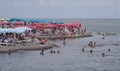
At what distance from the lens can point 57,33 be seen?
9619cm

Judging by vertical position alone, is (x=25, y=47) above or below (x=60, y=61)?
above

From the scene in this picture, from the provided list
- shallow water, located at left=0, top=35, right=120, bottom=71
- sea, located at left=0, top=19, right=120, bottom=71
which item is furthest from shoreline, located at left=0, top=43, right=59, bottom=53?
shallow water, located at left=0, top=35, right=120, bottom=71

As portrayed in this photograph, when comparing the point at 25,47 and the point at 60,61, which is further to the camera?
the point at 25,47

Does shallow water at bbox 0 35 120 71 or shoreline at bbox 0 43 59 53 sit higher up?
shoreline at bbox 0 43 59 53

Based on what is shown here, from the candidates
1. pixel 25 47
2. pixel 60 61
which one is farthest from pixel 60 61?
pixel 25 47

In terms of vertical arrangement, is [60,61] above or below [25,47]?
below

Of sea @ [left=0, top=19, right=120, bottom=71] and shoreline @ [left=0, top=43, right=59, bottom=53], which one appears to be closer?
sea @ [left=0, top=19, right=120, bottom=71]

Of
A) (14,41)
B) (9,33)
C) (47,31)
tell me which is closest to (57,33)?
(47,31)

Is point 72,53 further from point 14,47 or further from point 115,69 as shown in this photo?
point 115,69

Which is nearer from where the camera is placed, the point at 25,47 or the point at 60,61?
the point at 60,61

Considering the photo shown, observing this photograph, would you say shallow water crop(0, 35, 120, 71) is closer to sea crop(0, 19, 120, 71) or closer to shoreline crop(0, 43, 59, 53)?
sea crop(0, 19, 120, 71)

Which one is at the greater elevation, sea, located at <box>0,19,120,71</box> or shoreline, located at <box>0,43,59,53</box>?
shoreline, located at <box>0,43,59,53</box>

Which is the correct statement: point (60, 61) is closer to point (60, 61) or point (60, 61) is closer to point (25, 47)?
point (60, 61)

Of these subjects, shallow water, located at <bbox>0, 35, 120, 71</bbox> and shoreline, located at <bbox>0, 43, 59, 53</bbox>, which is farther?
shoreline, located at <bbox>0, 43, 59, 53</bbox>
